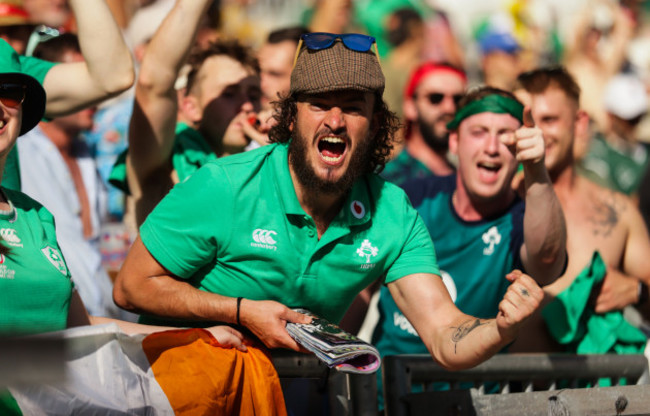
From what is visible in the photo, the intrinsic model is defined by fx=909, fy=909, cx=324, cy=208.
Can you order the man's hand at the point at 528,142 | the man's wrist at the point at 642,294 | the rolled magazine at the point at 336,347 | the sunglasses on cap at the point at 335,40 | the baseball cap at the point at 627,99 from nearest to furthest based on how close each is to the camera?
the rolled magazine at the point at 336,347, the sunglasses on cap at the point at 335,40, the man's hand at the point at 528,142, the man's wrist at the point at 642,294, the baseball cap at the point at 627,99

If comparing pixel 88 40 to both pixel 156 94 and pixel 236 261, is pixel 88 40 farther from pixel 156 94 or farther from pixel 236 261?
pixel 236 261

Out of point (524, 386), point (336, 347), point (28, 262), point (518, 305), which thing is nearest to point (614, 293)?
point (524, 386)

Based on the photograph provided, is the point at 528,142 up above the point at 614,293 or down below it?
above

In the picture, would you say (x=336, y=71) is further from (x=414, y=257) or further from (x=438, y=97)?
(x=438, y=97)

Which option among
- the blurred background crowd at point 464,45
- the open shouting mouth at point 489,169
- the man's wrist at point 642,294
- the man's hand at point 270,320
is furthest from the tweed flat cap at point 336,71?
the blurred background crowd at point 464,45

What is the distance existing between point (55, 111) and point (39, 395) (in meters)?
1.54

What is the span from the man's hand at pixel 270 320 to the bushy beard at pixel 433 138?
3529mm

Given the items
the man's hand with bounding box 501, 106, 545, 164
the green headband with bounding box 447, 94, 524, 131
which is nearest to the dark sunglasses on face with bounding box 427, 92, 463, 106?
the green headband with bounding box 447, 94, 524, 131

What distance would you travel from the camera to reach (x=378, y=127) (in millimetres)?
3520

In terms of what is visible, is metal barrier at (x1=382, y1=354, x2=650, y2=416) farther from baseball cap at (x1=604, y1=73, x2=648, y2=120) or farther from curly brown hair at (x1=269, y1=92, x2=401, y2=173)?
baseball cap at (x1=604, y1=73, x2=648, y2=120)

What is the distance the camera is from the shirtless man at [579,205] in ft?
15.7

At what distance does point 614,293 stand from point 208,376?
7.96 ft

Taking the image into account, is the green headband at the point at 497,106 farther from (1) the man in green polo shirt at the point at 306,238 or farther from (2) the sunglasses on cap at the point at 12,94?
(2) the sunglasses on cap at the point at 12,94

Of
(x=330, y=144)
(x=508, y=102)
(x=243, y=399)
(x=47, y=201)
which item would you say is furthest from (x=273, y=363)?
(x=47, y=201)
